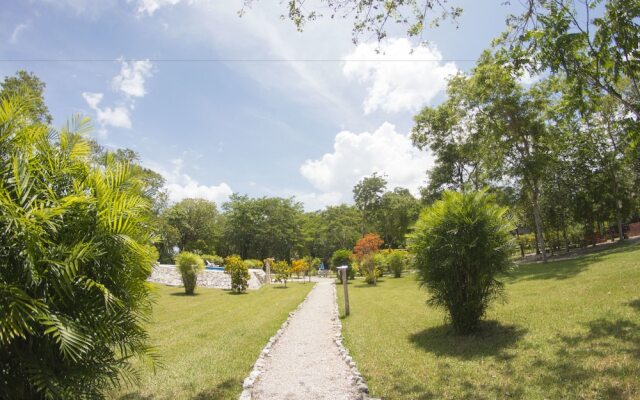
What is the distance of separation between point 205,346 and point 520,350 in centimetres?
593

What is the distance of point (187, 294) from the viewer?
67.1 feet

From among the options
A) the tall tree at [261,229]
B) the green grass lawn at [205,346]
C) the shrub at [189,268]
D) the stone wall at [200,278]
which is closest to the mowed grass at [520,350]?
the green grass lawn at [205,346]

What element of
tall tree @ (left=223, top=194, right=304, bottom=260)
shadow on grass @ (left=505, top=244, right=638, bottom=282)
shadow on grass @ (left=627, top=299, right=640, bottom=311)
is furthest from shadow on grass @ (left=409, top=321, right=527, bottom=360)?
tall tree @ (left=223, top=194, right=304, bottom=260)

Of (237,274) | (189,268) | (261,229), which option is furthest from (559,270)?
(261,229)

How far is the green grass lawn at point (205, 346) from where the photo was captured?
532 cm

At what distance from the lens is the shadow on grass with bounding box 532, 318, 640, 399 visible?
4316 millimetres

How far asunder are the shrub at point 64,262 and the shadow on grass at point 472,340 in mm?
5214

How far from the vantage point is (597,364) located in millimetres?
5102

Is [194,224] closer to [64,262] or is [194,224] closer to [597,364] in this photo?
[597,364]

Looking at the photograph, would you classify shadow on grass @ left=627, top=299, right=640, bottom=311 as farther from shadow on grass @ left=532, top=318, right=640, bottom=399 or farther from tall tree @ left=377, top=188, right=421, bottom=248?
tall tree @ left=377, top=188, right=421, bottom=248

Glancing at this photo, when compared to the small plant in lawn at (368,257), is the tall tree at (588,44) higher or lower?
higher

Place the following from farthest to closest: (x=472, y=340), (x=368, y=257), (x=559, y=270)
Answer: (x=368, y=257)
(x=559, y=270)
(x=472, y=340)

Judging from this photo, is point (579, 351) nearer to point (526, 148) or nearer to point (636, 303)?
point (636, 303)

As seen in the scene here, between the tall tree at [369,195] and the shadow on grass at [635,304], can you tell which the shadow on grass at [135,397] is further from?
the tall tree at [369,195]
